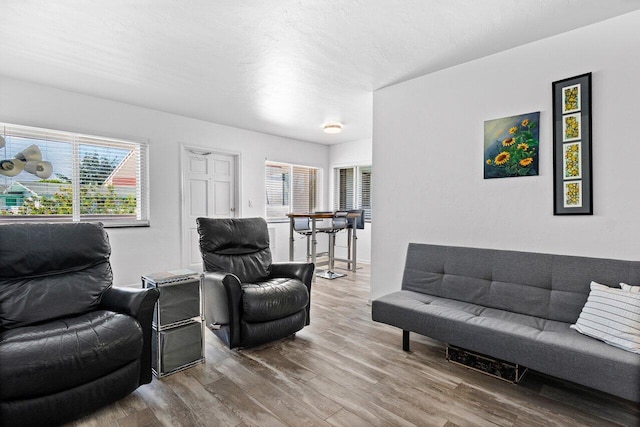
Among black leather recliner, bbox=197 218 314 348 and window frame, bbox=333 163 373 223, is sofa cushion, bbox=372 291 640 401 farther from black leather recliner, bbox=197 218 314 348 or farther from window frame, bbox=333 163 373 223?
window frame, bbox=333 163 373 223

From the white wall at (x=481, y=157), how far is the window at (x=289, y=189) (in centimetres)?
311

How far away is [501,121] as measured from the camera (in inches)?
108

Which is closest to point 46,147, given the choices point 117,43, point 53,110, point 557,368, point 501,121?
point 53,110

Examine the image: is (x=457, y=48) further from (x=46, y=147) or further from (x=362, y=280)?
(x=46, y=147)

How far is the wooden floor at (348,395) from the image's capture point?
5.76 ft

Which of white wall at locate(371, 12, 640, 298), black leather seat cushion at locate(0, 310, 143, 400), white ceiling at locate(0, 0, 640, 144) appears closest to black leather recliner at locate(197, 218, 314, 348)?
black leather seat cushion at locate(0, 310, 143, 400)

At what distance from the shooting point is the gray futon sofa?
1.71 m

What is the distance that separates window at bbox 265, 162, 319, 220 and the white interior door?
2.75 feet

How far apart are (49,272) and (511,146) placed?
144 inches

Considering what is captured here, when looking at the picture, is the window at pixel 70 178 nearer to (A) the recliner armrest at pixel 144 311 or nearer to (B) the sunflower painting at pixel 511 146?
(A) the recliner armrest at pixel 144 311

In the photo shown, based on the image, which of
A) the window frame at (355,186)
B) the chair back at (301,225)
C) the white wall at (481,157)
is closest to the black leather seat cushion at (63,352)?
the white wall at (481,157)

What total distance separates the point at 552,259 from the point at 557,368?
2.90 feet

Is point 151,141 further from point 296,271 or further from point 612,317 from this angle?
point 612,317

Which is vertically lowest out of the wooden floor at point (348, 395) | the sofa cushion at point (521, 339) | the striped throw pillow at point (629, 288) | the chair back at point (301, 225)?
the wooden floor at point (348, 395)
